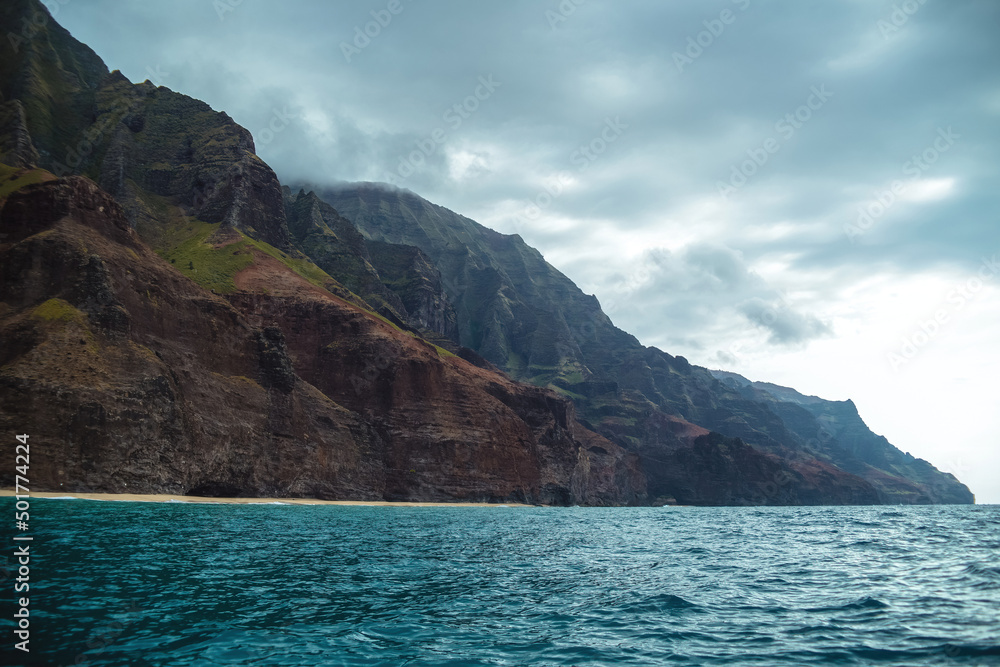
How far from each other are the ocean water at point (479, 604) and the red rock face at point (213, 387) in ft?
119

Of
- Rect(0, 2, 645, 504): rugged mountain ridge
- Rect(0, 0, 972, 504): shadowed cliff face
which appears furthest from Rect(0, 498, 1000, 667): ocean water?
Rect(0, 0, 972, 504): shadowed cliff face

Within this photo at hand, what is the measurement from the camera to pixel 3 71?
143m

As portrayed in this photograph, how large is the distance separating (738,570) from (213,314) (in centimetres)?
9218

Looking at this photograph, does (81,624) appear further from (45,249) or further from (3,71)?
(3,71)

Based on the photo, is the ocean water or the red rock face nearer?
the ocean water

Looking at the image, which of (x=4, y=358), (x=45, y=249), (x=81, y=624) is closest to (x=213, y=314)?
(x=45, y=249)

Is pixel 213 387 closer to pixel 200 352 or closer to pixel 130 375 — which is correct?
pixel 200 352

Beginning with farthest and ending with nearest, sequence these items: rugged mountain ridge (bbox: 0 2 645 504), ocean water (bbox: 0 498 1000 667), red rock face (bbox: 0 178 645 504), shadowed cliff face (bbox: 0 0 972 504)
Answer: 1. shadowed cliff face (bbox: 0 0 972 504)
2. rugged mountain ridge (bbox: 0 2 645 504)
3. red rock face (bbox: 0 178 645 504)
4. ocean water (bbox: 0 498 1000 667)

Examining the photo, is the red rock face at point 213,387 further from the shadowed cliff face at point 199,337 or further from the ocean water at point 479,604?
the ocean water at point 479,604

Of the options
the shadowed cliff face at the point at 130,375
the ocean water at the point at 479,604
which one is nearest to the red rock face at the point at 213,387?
the shadowed cliff face at the point at 130,375

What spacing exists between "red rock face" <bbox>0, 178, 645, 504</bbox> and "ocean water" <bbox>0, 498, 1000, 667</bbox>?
36272 millimetres

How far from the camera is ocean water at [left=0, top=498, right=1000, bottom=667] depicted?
13.4 meters

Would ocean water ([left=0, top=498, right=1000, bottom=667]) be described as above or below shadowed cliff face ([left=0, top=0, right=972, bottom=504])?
below

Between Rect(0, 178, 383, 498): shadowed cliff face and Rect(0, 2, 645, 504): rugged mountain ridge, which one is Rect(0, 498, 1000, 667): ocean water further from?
Rect(0, 2, 645, 504): rugged mountain ridge
